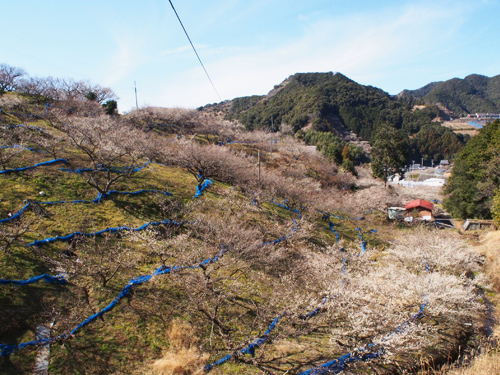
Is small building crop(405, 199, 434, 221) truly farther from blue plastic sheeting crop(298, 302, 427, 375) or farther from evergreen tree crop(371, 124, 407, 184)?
blue plastic sheeting crop(298, 302, 427, 375)

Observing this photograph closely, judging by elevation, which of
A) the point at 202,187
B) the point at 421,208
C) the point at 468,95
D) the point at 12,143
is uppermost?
the point at 468,95

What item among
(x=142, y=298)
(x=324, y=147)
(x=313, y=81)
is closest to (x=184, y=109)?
(x=324, y=147)

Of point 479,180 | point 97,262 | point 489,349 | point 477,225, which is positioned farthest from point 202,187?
point 479,180

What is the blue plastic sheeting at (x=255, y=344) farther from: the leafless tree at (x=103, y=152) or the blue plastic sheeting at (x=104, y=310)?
the leafless tree at (x=103, y=152)

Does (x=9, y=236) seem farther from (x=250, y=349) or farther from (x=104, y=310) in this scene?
(x=250, y=349)

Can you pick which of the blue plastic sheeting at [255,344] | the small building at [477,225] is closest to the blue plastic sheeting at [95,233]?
the blue plastic sheeting at [255,344]

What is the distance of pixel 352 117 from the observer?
7212 cm

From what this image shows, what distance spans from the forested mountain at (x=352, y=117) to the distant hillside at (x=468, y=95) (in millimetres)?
45452

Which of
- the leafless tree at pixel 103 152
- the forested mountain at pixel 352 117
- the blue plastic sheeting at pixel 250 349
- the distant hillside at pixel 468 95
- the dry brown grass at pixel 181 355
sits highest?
the distant hillside at pixel 468 95

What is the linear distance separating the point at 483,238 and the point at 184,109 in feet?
95.6

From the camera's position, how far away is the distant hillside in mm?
123250

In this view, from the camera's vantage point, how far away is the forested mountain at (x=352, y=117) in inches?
2625

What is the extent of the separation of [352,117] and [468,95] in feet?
348

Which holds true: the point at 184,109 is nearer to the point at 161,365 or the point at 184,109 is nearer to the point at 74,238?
the point at 74,238
